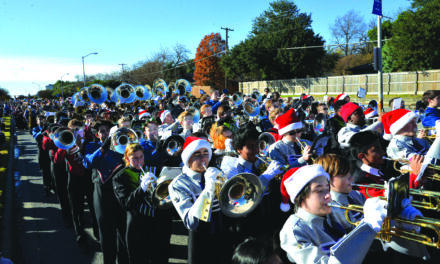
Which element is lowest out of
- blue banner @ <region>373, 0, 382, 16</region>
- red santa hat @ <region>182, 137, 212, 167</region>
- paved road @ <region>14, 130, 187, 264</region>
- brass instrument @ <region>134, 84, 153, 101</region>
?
paved road @ <region>14, 130, 187, 264</region>

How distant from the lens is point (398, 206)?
1929 mm

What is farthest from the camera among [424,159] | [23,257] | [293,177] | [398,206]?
[23,257]

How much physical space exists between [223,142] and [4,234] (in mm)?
4499

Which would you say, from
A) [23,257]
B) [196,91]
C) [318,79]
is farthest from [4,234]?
[196,91]

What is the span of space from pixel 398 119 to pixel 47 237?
6.16 meters

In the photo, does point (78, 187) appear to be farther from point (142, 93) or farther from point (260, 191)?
point (142, 93)

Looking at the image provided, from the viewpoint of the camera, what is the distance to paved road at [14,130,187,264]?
514cm

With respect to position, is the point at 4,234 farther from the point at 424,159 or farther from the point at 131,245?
the point at 424,159

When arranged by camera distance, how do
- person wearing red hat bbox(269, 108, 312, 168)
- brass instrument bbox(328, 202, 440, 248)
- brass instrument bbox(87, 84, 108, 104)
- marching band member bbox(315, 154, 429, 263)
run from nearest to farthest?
brass instrument bbox(328, 202, 440, 248)
marching band member bbox(315, 154, 429, 263)
person wearing red hat bbox(269, 108, 312, 168)
brass instrument bbox(87, 84, 108, 104)

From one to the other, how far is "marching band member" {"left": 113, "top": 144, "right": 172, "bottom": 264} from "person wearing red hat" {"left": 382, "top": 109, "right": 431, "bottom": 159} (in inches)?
118

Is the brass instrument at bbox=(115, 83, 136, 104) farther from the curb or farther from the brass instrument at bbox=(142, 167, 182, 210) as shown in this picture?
the brass instrument at bbox=(142, 167, 182, 210)

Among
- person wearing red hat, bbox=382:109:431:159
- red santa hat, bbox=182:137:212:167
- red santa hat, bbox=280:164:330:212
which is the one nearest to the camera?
red santa hat, bbox=280:164:330:212

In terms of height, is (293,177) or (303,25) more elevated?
(303,25)

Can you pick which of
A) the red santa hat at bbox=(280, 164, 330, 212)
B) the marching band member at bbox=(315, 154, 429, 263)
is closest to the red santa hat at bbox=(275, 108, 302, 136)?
the marching band member at bbox=(315, 154, 429, 263)
